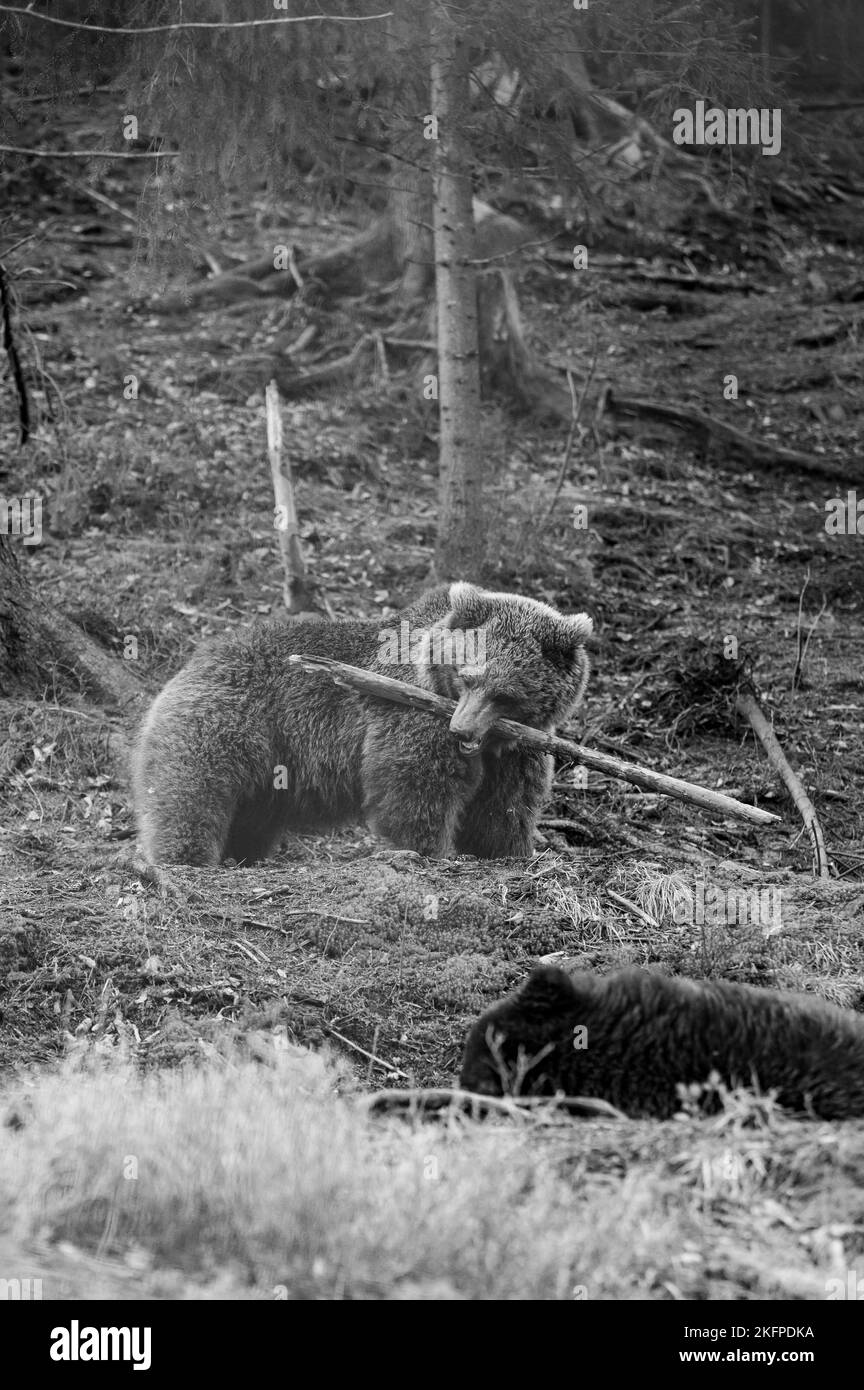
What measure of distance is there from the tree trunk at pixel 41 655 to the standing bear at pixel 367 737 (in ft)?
4.26

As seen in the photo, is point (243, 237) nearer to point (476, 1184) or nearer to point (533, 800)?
point (533, 800)

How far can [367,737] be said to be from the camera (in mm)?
8953

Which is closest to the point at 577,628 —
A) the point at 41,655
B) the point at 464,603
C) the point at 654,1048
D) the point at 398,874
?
the point at 464,603

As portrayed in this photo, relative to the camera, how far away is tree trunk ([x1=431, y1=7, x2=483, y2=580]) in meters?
11.4

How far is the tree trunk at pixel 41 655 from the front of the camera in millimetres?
10203

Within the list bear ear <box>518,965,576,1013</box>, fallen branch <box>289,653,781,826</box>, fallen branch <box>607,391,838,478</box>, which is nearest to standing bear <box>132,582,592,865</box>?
fallen branch <box>289,653,781,826</box>

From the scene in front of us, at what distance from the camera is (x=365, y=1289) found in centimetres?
389

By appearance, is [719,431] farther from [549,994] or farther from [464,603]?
[549,994]

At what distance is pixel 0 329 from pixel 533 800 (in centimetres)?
839

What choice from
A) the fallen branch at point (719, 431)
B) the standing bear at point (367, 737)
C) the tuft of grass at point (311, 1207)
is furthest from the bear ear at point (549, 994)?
the fallen branch at point (719, 431)

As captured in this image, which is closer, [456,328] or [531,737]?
[531,737]

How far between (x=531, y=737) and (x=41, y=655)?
3968mm

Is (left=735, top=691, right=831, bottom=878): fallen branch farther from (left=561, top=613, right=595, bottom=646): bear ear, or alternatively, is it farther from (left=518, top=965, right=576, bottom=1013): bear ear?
(left=518, top=965, right=576, bottom=1013): bear ear

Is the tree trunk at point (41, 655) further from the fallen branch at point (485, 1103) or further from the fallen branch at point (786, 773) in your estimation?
the fallen branch at point (485, 1103)
